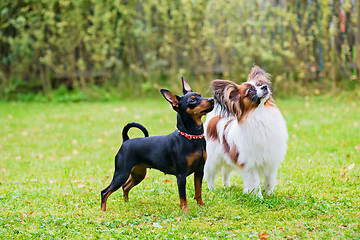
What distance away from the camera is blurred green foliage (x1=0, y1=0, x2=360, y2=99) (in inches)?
437

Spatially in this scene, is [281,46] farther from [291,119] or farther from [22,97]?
[22,97]

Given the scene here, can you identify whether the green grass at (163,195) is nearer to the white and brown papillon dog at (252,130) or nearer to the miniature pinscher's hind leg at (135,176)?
the miniature pinscher's hind leg at (135,176)

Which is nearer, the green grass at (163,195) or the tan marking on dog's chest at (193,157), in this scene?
the green grass at (163,195)

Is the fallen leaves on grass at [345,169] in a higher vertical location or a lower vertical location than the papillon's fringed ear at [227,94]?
lower

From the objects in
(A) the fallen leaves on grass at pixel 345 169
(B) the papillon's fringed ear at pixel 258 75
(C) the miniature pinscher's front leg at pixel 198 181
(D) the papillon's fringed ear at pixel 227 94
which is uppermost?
(B) the papillon's fringed ear at pixel 258 75

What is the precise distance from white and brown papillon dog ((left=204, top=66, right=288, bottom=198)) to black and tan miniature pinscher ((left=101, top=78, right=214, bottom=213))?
0.51 metres

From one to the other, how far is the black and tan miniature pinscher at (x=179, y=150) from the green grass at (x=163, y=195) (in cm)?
33

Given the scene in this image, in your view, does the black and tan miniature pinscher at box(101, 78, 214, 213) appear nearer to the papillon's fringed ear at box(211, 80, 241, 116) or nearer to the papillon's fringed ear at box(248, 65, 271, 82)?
the papillon's fringed ear at box(211, 80, 241, 116)

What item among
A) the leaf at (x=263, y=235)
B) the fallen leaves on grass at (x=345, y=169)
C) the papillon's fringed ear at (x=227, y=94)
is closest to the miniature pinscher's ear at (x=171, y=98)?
the papillon's fringed ear at (x=227, y=94)

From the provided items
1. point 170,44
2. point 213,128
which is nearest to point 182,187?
point 213,128

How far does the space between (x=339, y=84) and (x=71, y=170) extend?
7372 mm

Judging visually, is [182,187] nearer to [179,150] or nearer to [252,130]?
[179,150]

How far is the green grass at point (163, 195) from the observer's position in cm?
385

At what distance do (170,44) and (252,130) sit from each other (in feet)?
26.7
